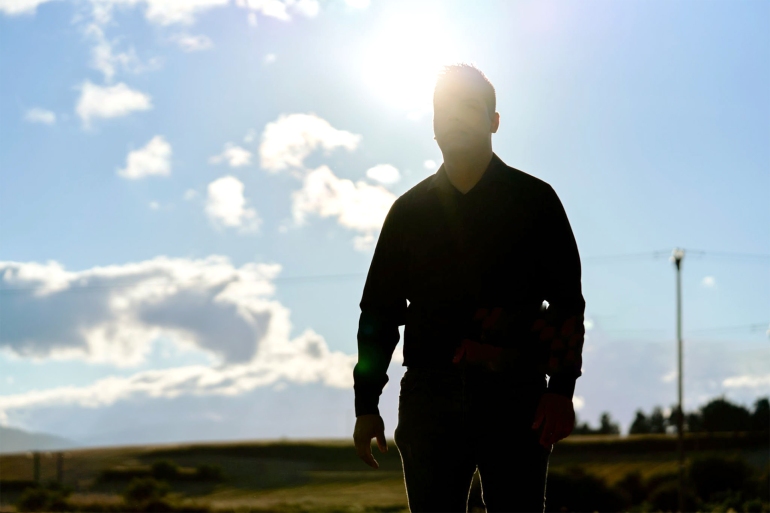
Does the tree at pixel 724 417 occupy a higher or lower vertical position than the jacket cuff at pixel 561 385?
lower

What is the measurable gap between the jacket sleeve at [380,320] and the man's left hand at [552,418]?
91 cm

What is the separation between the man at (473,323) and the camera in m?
4.29

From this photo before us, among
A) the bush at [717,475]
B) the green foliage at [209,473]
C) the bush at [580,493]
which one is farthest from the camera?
the green foliage at [209,473]

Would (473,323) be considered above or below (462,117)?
below

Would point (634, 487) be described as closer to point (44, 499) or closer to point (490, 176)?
point (44, 499)

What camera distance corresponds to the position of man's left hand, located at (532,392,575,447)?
4285 millimetres

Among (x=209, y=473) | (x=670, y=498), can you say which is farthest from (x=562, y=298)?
(x=209, y=473)

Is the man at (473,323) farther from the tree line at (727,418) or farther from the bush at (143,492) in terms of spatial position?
the tree line at (727,418)

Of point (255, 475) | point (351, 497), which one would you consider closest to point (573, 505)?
point (351, 497)

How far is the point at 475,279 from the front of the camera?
14.7ft

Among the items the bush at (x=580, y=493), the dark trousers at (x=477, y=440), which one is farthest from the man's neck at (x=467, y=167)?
the bush at (x=580, y=493)

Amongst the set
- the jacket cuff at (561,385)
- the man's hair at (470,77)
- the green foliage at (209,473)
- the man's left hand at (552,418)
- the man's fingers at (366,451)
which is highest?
the man's hair at (470,77)

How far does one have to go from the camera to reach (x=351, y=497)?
1710 inches

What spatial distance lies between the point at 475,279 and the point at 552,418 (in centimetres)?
78
